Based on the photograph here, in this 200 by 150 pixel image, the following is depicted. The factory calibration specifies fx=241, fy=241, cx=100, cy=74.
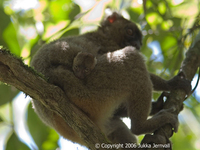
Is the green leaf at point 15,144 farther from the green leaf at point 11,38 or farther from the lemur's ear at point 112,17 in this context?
the lemur's ear at point 112,17

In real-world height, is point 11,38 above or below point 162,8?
above

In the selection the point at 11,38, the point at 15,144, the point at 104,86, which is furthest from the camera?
the point at 11,38

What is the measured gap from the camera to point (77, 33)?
6664 mm

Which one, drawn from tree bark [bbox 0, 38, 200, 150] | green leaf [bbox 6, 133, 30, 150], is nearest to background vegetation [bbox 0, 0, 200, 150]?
green leaf [bbox 6, 133, 30, 150]

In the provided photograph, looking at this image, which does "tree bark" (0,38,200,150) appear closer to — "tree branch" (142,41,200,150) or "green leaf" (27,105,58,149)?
"tree branch" (142,41,200,150)

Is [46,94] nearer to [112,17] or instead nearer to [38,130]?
[38,130]

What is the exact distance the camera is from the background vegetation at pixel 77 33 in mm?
5848

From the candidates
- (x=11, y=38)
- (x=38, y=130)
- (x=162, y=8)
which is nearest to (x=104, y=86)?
(x=38, y=130)

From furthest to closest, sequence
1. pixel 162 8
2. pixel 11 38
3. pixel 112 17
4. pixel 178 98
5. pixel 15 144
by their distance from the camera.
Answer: pixel 162 8 → pixel 112 17 → pixel 11 38 → pixel 15 144 → pixel 178 98

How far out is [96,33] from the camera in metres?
6.68

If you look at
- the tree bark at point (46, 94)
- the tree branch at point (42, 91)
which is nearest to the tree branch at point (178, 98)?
the tree bark at point (46, 94)

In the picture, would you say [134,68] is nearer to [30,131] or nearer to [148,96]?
[148,96]

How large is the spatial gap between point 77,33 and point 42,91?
10.4 ft

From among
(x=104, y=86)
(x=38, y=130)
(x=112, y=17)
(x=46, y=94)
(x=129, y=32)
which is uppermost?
(x=46, y=94)
